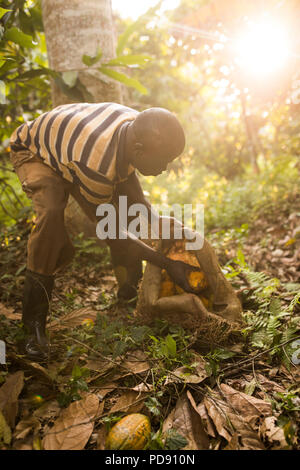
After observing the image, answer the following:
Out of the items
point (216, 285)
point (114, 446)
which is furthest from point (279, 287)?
point (114, 446)

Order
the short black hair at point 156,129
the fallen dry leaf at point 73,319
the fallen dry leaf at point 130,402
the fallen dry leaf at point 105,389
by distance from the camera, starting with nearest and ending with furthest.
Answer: the fallen dry leaf at point 130,402, the fallen dry leaf at point 105,389, the short black hair at point 156,129, the fallen dry leaf at point 73,319

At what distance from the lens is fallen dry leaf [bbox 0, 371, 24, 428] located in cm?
127

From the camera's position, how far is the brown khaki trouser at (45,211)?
5.87 feet

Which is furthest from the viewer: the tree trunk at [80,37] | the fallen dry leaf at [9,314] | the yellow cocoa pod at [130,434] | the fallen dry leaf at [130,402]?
the tree trunk at [80,37]

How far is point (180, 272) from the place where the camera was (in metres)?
2.04

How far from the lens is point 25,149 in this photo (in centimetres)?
206

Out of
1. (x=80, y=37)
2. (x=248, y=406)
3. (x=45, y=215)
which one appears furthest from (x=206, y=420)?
(x=80, y=37)

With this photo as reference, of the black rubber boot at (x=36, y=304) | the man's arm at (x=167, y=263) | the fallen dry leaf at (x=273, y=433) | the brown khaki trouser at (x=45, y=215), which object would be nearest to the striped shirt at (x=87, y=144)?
the brown khaki trouser at (x=45, y=215)

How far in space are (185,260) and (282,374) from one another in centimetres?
87

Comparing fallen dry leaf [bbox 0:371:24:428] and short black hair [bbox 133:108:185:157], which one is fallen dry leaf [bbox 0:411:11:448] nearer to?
fallen dry leaf [bbox 0:371:24:428]

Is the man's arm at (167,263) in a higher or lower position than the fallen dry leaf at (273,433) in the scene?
higher

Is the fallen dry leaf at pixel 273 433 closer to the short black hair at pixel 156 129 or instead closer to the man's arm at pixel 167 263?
the man's arm at pixel 167 263

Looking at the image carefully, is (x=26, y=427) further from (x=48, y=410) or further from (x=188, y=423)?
(x=188, y=423)

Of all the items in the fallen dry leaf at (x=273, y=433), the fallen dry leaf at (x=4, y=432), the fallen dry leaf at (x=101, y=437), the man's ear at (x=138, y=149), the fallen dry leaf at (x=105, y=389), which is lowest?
the fallen dry leaf at (x=105, y=389)
